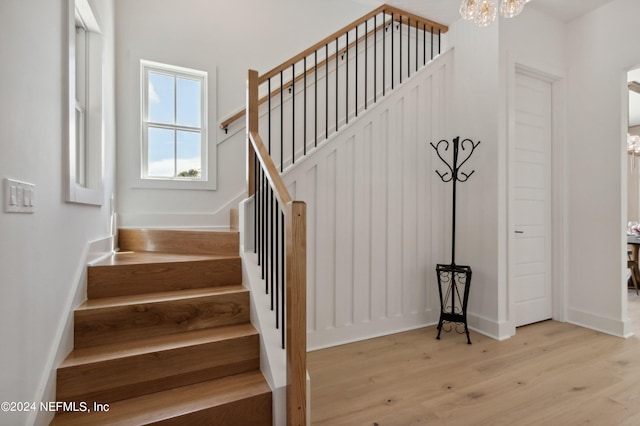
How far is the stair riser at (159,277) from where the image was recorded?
Result: 2078 millimetres

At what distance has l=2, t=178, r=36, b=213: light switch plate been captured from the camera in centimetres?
118

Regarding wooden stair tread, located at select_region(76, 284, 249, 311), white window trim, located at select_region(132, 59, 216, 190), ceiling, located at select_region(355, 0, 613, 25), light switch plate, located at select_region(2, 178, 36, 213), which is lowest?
wooden stair tread, located at select_region(76, 284, 249, 311)

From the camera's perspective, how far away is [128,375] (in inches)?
65.7

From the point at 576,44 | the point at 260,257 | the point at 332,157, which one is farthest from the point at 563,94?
the point at 260,257

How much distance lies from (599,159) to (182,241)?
12.9 ft

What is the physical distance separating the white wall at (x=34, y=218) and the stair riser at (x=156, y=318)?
0.10 metres

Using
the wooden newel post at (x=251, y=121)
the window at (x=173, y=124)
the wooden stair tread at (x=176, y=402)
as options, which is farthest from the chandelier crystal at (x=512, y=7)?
the window at (x=173, y=124)

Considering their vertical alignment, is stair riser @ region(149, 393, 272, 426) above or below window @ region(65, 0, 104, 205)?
below

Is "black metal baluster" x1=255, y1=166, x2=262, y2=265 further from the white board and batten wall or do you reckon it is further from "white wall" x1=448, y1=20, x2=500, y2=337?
→ "white wall" x1=448, y1=20, x2=500, y2=337

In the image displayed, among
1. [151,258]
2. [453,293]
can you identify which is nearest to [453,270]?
[453,293]

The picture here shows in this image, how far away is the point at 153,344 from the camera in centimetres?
182

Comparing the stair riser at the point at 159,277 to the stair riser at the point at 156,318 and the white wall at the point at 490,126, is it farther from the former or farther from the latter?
the white wall at the point at 490,126

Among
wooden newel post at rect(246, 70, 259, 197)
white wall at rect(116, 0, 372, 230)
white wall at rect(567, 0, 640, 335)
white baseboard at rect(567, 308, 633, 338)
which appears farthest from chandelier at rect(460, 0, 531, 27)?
white baseboard at rect(567, 308, 633, 338)

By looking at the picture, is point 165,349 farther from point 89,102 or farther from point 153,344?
point 89,102
